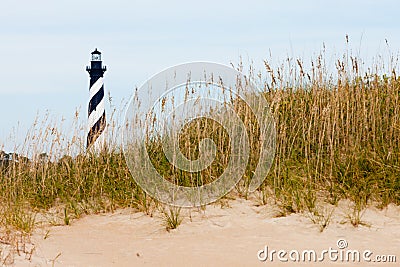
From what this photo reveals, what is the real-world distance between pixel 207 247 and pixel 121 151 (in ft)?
6.83

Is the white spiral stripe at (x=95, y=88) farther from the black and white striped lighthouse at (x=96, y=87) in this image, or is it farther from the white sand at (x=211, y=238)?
the white sand at (x=211, y=238)

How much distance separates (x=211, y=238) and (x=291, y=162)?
1.29 metres

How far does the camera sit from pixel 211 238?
4344 mm

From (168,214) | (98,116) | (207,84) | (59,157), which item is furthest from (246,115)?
(98,116)

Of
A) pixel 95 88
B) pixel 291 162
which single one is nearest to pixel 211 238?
pixel 291 162

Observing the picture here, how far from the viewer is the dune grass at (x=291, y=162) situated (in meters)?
4.86

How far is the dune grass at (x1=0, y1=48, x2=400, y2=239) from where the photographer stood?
15.9ft

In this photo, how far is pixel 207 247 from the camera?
13.6ft

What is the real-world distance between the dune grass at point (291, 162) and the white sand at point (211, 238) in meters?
0.13

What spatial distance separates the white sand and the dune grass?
13cm

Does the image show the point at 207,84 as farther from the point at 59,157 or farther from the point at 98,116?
the point at 98,116

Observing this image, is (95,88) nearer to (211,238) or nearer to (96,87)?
(96,87)

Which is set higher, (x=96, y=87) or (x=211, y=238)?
(x=96, y=87)

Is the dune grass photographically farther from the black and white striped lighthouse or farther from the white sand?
the black and white striped lighthouse
